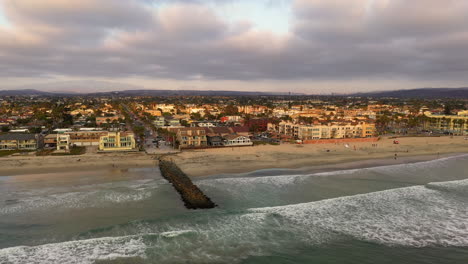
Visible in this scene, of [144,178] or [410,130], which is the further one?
[410,130]

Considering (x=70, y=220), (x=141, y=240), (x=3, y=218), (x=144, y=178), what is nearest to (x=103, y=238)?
(x=141, y=240)

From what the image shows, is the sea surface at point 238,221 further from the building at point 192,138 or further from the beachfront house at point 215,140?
the beachfront house at point 215,140

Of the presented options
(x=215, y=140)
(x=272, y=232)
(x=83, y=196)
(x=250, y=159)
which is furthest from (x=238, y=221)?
(x=215, y=140)

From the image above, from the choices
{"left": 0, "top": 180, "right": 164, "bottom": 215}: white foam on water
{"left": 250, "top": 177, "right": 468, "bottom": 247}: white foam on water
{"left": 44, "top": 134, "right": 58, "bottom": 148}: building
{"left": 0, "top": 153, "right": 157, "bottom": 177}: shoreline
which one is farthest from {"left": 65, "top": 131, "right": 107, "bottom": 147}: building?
{"left": 250, "top": 177, "right": 468, "bottom": 247}: white foam on water

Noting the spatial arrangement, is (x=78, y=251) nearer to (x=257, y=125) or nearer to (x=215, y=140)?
(x=215, y=140)

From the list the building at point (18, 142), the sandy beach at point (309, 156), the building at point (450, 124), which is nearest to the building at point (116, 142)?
the sandy beach at point (309, 156)

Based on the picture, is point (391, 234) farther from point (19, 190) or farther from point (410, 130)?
point (410, 130)
